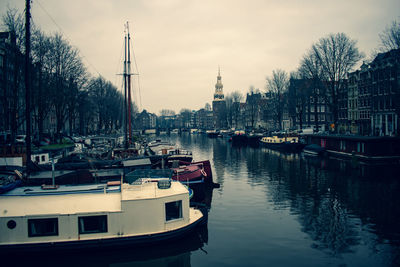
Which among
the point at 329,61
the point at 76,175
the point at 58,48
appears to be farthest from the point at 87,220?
the point at 329,61

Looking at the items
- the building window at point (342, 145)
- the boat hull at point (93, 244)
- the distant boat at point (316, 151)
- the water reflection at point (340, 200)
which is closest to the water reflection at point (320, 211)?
the water reflection at point (340, 200)

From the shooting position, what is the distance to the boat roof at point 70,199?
14367 mm

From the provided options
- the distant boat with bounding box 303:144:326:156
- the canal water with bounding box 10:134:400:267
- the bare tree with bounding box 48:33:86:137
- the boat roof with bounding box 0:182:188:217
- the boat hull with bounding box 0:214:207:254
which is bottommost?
the canal water with bounding box 10:134:400:267

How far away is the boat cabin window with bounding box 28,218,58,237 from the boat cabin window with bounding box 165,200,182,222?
16.6ft

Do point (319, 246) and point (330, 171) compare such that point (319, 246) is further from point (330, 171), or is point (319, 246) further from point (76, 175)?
point (330, 171)

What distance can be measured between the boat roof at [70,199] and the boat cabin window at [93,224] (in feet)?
1.17

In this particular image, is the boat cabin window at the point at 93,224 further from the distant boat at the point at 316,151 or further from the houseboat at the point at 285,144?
the houseboat at the point at 285,144

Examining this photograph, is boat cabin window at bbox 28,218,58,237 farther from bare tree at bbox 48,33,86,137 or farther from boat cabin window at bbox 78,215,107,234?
bare tree at bbox 48,33,86,137

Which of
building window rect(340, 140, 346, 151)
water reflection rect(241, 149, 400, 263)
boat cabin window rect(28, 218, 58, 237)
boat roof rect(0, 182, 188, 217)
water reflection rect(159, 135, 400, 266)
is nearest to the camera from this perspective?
boat cabin window rect(28, 218, 58, 237)

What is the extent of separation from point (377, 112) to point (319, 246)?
178 ft

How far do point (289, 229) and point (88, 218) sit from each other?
36.7 feet

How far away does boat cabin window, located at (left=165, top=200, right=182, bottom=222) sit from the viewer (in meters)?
15.8

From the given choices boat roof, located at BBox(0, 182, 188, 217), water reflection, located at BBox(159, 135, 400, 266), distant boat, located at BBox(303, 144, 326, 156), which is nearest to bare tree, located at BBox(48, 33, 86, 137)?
water reflection, located at BBox(159, 135, 400, 266)

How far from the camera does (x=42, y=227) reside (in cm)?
1430
